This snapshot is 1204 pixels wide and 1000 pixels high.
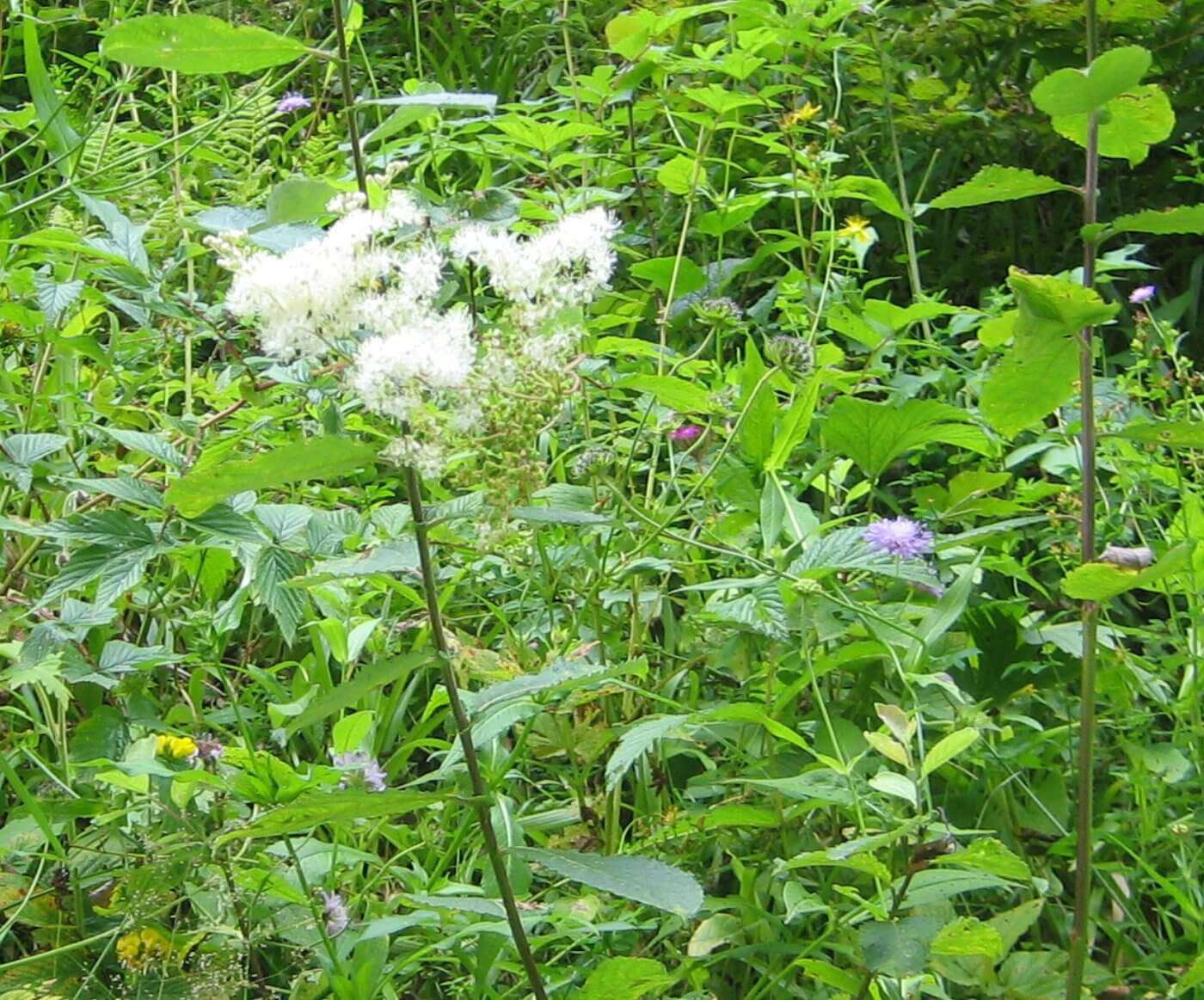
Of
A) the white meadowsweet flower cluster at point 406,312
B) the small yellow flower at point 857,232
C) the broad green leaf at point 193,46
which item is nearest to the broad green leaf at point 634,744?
the white meadowsweet flower cluster at point 406,312

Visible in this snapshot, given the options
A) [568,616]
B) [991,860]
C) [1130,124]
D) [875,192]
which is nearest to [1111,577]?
[991,860]

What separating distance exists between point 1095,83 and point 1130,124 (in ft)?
0.43

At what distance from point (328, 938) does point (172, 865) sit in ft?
0.48

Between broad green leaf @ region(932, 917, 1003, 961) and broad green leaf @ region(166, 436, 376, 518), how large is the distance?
0.51m

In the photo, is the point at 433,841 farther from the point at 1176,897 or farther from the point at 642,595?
the point at 1176,897

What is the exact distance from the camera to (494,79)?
3436mm

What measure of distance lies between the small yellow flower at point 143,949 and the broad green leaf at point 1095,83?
0.93 m

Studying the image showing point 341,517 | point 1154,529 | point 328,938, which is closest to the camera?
point 328,938

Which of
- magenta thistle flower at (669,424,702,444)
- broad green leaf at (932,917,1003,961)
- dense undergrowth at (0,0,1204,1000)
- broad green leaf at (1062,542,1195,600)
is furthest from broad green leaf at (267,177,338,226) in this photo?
magenta thistle flower at (669,424,702,444)

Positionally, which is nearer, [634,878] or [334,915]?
[634,878]

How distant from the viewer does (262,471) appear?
31.2 inches

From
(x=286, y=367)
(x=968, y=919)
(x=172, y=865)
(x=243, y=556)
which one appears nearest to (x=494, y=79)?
(x=286, y=367)

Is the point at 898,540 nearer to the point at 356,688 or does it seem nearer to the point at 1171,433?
the point at 1171,433

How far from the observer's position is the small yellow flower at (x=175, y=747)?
1.21 m
